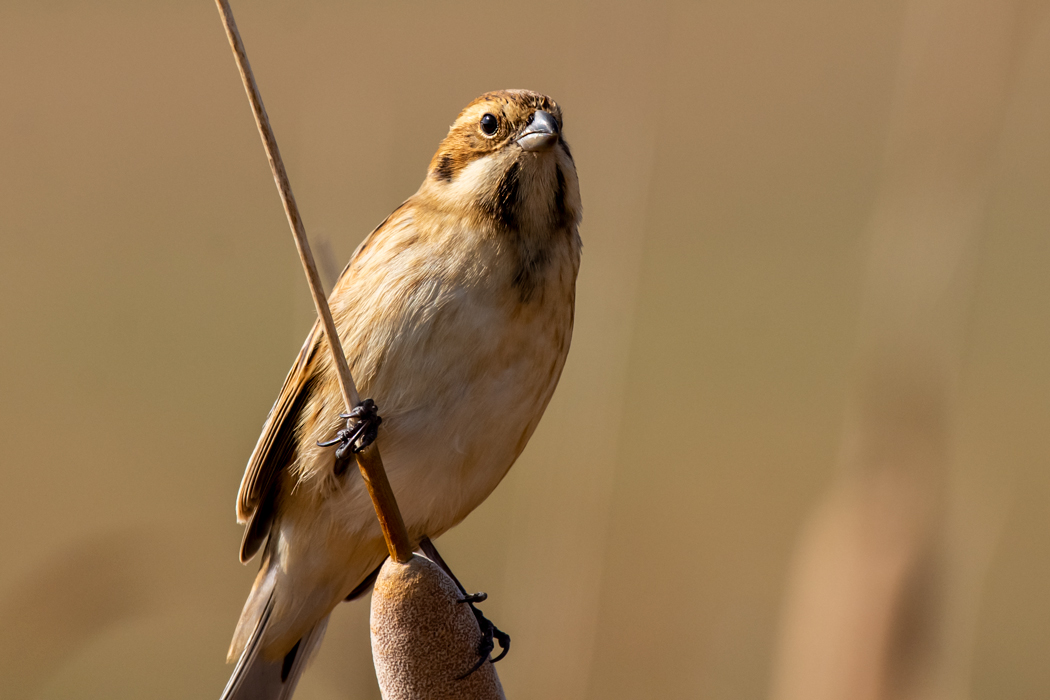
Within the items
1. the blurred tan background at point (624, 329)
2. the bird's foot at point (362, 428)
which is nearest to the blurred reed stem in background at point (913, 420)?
the blurred tan background at point (624, 329)

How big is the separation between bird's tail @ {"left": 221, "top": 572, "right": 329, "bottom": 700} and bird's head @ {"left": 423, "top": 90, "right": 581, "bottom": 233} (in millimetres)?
920

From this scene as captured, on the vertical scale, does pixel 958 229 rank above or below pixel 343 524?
above

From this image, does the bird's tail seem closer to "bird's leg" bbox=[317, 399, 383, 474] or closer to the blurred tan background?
the blurred tan background

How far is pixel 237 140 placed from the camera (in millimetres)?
8961

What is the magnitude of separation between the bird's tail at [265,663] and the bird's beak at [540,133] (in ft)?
3.47

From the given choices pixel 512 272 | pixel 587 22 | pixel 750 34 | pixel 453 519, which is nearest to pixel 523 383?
pixel 512 272

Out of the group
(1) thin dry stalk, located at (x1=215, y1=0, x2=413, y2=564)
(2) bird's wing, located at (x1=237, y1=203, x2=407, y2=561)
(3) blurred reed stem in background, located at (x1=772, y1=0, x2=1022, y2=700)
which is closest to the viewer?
(1) thin dry stalk, located at (x1=215, y1=0, x2=413, y2=564)

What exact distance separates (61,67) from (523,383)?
27.6 feet

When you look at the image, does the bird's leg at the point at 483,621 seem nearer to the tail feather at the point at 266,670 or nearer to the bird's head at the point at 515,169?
the tail feather at the point at 266,670

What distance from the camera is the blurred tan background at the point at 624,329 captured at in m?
1.65

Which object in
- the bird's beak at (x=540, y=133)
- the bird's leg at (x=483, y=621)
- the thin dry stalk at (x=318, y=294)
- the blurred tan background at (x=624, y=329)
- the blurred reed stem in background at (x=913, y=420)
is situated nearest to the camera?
the thin dry stalk at (x=318, y=294)

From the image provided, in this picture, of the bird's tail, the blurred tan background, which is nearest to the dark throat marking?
the blurred tan background

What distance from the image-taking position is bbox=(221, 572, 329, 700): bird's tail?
2.38 metres

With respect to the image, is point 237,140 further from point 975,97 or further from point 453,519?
point 975,97
